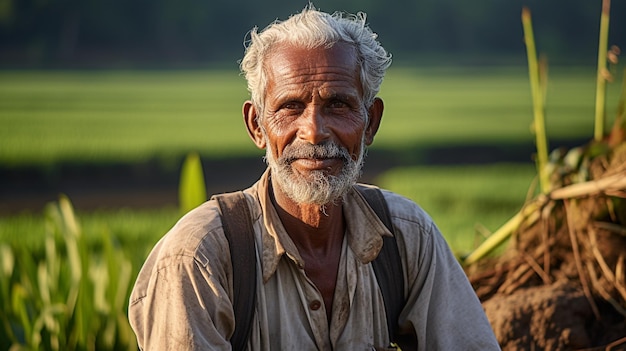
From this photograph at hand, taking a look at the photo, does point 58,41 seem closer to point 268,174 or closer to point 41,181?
point 41,181

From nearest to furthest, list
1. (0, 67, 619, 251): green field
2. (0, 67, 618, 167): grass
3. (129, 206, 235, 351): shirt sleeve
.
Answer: (129, 206, 235, 351): shirt sleeve, (0, 67, 619, 251): green field, (0, 67, 618, 167): grass

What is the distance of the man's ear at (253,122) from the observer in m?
2.42

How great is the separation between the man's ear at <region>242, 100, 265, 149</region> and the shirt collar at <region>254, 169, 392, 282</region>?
0.36ft

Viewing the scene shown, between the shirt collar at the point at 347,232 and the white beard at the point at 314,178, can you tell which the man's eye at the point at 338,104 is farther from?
the shirt collar at the point at 347,232

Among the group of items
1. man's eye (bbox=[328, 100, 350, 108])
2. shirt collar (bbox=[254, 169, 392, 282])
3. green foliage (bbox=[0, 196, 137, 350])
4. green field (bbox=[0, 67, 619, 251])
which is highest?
green field (bbox=[0, 67, 619, 251])

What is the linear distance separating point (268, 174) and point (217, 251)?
0.97ft

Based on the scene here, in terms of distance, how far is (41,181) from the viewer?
1538 centimetres

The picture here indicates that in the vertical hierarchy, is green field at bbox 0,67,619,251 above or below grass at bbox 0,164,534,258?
above

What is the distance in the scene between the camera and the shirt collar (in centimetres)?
222

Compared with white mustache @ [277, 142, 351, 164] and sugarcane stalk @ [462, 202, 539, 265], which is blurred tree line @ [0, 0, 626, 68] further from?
white mustache @ [277, 142, 351, 164]

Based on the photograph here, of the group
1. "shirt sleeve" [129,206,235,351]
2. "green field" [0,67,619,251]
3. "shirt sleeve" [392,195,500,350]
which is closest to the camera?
"shirt sleeve" [129,206,235,351]

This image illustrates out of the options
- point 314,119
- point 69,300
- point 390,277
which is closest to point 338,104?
point 314,119

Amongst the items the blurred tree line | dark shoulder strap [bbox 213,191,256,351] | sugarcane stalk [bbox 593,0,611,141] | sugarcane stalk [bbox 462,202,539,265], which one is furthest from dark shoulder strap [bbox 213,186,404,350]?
the blurred tree line

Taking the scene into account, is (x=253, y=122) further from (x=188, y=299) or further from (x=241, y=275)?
(x=188, y=299)
